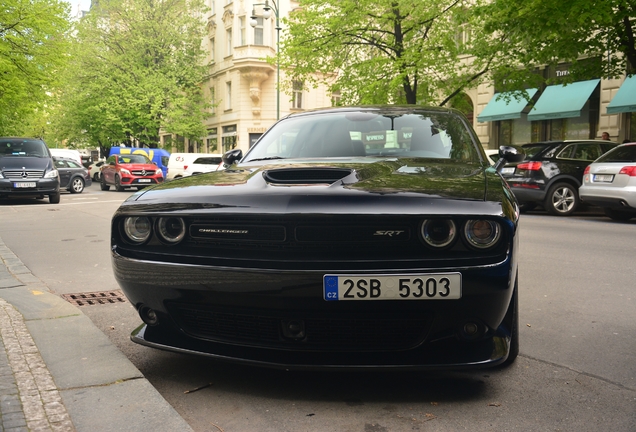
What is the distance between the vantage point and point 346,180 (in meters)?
3.21

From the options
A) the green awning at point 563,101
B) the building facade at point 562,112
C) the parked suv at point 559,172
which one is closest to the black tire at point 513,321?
the parked suv at point 559,172

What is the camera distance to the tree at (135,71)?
41.8 m

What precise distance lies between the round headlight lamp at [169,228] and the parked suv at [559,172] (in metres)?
12.3

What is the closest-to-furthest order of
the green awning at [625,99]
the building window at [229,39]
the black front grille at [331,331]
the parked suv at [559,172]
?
1. the black front grille at [331,331]
2. the parked suv at [559,172]
3. the green awning at [625,99]
4. the building window at [229,39]

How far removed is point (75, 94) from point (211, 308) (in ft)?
143

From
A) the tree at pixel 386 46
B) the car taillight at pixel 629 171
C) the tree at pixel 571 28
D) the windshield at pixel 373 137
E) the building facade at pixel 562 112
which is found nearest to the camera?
the windshield at pixel 373 137

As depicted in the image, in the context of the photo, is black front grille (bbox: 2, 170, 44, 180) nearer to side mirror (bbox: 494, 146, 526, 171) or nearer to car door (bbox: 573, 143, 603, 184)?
car door (bbox: 573, 143, 603, 184)

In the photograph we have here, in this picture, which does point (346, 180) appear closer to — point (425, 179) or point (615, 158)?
point (425, 179)

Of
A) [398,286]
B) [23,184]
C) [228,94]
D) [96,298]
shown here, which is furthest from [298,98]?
[398,286]

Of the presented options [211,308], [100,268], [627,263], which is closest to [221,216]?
[211,308]

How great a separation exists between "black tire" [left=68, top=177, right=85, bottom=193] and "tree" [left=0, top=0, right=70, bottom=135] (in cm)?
349

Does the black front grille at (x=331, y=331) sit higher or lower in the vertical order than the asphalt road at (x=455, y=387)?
higher

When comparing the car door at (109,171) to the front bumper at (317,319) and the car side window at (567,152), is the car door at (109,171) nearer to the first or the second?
the car side window at (567,152)

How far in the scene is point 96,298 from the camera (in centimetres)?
575
